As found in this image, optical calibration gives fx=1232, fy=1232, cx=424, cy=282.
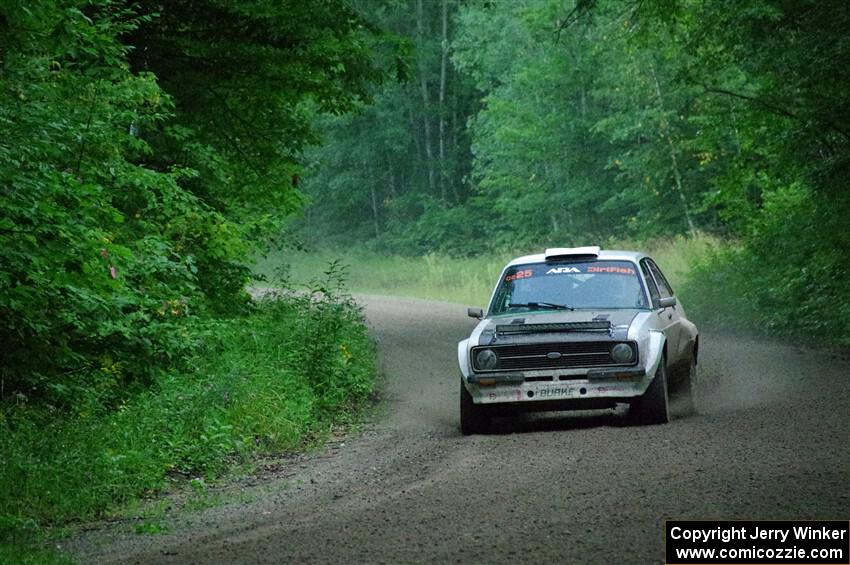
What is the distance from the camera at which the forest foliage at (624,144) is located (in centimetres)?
1984

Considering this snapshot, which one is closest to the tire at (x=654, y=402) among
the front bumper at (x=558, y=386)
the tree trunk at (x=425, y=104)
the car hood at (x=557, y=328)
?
the front bumper at (x=558, y=386)

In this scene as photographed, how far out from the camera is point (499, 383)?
38.9 feet

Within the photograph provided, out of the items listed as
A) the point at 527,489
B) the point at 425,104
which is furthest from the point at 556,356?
the point at 425,104

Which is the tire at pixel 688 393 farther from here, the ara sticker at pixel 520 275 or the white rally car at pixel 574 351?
the ara sticker at pixel 520 275

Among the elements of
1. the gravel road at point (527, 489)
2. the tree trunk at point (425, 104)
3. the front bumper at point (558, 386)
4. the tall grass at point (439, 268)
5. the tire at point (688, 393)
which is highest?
the tree trunk at point (425, 104)

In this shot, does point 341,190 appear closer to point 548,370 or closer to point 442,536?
point 548,370

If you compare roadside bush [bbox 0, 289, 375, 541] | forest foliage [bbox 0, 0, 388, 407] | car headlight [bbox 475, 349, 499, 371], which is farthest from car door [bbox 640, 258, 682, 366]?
forest foliage [bbox 0, 0, 388, 407]

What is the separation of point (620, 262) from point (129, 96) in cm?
553

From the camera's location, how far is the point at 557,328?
12.0 metres

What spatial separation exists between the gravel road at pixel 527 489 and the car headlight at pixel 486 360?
2.25 feet

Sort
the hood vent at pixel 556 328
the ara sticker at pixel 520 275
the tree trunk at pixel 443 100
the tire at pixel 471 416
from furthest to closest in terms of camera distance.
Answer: the tree trunk at pixel 443 100 → the ara sticker at pixel 520 275 → the tire at pixel 471 416 → the hood vent at pixel 556 328

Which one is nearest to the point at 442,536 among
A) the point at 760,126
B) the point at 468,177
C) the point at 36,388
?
the point at 36,388

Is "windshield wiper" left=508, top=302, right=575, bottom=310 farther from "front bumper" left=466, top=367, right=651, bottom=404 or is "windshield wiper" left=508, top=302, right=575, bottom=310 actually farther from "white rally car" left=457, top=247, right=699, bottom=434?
"front bumper" left=466, top=367, right=651, bottom=404

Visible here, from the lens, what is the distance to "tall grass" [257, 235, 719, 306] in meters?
31.6
